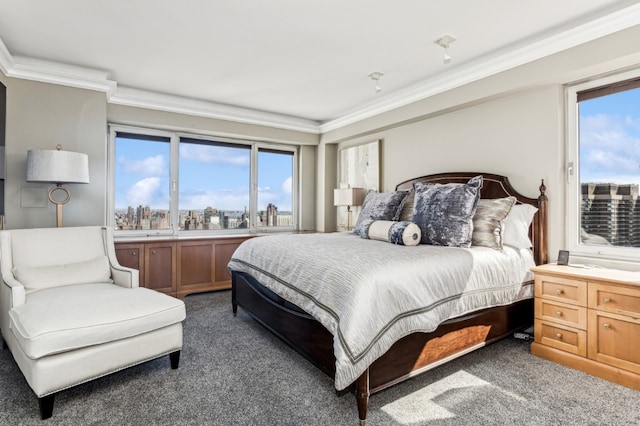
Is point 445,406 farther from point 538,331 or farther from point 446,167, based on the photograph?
point 446,167

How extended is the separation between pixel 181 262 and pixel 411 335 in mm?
3133

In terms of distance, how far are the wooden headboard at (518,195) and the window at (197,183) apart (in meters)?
2.65

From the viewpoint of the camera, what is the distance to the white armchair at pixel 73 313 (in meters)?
1.78

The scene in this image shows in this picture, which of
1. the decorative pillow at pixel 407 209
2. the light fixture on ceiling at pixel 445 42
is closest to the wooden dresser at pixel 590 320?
the decorative pillow at pixel 407 209

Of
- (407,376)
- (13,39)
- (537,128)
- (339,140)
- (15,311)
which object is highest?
(13,39)

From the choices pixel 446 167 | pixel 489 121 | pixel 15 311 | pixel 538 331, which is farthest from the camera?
pixel 446 167

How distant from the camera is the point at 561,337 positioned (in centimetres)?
243

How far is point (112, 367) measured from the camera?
199cm

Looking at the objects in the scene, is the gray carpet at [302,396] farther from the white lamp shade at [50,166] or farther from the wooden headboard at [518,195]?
the white lamp shade at [50,166]

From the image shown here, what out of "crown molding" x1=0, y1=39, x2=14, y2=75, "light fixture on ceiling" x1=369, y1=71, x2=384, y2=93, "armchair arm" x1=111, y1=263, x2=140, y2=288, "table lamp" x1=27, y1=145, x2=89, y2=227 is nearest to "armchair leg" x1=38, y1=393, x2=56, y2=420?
"armchair arm" x1=111, y1=263, x2=140, y2=288

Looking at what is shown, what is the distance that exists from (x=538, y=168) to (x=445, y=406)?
7.32 feet

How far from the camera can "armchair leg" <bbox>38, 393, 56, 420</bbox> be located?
5.74ft

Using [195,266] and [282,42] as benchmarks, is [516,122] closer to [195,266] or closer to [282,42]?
[282,42]

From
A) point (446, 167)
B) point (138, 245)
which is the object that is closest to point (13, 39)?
point (138, 245)
